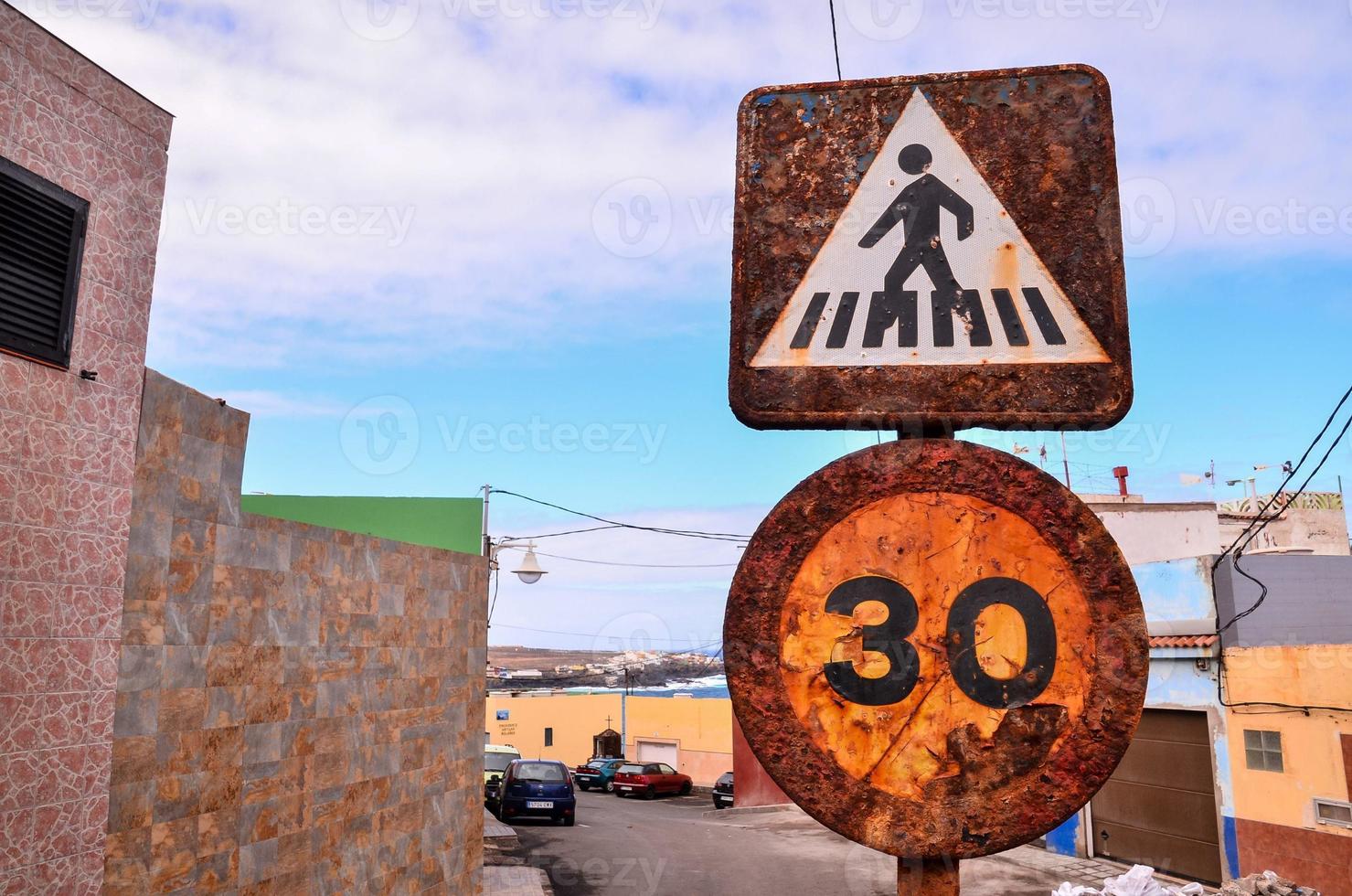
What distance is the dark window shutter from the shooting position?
5.04 m

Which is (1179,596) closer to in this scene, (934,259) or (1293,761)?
(1293,761)

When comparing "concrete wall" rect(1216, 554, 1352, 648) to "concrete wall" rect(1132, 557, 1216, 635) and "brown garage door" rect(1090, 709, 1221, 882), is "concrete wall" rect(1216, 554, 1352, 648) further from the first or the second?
"brown garage door" rect(1090, 709, 1221, 882)

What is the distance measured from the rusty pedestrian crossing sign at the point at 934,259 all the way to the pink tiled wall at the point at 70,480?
479 centimetres

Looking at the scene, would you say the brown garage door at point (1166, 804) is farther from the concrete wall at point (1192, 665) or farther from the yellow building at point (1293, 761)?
the yellow building at point (1293, 761)

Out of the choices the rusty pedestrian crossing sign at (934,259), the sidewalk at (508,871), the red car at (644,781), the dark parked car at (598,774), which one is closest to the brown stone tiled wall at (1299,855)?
the sidewalk at (508,871)

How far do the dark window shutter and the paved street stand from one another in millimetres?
10088

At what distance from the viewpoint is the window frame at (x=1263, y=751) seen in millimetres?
11953

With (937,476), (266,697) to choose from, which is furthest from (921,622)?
(266,697)

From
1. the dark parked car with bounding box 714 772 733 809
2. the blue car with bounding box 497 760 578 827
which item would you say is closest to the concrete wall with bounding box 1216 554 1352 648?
the blue car with bounding box 497 760 578 827

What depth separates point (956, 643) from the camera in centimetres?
143

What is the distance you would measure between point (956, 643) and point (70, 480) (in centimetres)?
537

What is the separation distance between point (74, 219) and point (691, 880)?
455 inches

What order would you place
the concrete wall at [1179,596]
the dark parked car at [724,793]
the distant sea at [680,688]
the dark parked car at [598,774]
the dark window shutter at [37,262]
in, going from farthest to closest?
1. the distant sea at [680,688]
2. the dark parked car at [598,774]
3. the dark parked car at [724,793]
4. the concrete wall at [1179,596]
5. the dark window shutter at [37,262]

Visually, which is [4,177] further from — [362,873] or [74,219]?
[362,873]
